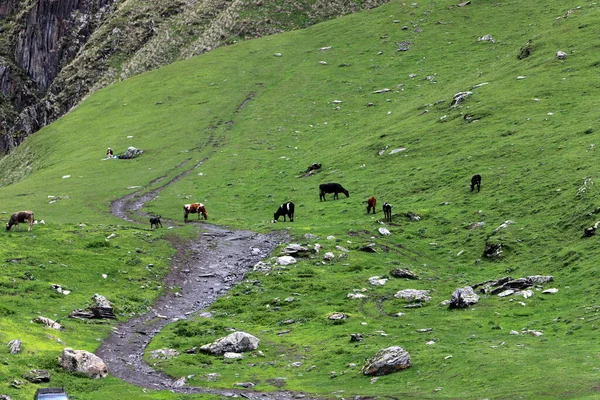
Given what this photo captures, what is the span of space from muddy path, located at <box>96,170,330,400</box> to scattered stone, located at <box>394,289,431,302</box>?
1057cm

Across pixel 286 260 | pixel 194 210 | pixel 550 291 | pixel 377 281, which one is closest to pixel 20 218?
pixel 194 210

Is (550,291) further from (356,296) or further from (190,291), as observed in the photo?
(190,291)

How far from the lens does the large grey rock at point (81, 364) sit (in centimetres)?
3080

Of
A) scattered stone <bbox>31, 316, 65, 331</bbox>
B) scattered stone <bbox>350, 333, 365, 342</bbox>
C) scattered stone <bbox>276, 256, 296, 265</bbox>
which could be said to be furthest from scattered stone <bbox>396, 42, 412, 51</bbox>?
scattered stone <bbox>31, 316, 65, 331</bbox>

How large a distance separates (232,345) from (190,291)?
12.2 metres

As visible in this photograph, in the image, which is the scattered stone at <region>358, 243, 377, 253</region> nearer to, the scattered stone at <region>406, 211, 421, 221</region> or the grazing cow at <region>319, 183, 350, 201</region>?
the scattered stone at <region>406, 211, 421, 221</region>

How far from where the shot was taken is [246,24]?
15662 centimetres

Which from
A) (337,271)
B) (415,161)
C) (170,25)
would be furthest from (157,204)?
(170,25)

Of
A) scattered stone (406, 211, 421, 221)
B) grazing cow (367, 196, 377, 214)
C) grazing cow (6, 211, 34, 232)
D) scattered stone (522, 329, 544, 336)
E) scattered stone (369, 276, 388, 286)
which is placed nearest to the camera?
scattered stone (522, 329, 544, 336)

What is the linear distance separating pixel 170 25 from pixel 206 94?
1847 inches

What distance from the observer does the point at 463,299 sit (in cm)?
3875

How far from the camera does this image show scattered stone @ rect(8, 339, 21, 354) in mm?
30970

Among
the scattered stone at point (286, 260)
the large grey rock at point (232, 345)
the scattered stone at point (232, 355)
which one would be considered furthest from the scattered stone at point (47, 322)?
the scattered stone at point (286, 260)

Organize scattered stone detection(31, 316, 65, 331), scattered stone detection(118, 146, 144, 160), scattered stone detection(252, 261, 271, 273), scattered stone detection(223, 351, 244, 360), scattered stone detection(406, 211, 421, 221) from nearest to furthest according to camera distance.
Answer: scattered stone detection(223, 351, 244, 360) < scattered stone detection(31, 316, 65, 331) < scattered stone detection(252, 261, 271, 273) < scattered stone detection(406, 211, 421, 221) < scattered stone detection(118, 146, 144, 160)
